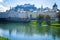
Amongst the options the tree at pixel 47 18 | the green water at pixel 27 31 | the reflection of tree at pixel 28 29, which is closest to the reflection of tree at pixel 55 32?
the green water at pixel 27 31

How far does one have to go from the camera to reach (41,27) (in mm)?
7484

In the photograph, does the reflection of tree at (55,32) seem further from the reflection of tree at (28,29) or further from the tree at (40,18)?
the reflection of tree at (28,29)

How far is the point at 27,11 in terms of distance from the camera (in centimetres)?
740

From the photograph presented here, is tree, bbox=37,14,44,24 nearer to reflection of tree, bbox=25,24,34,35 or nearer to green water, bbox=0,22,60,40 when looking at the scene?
green water, bbox=0,22,60,40

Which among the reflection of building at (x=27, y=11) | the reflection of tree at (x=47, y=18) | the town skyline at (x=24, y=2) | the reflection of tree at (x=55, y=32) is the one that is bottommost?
the reflection of tree at (x=55, y=32)

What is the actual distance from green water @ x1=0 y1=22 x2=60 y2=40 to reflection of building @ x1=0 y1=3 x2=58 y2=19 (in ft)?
0.97

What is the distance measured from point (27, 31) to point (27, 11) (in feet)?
A: 2.22

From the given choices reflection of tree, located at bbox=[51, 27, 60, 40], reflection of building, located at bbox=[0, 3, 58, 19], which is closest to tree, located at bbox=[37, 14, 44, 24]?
reflection of building, located at bbox=[0, 3, 58, 19]

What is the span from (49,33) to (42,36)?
30cm

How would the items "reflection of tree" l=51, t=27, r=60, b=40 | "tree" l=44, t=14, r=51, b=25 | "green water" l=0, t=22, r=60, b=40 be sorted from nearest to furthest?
1. "green water" l=0, t=22, r=60, b=40
2. "tree" l=44, t=14, r=51, b=25
3. "reflection of tree" l=51, t=27, r=60, b=40

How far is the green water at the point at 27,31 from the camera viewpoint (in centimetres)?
718

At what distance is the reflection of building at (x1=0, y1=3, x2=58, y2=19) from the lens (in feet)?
24.0

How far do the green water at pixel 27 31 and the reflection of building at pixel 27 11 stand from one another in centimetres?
30

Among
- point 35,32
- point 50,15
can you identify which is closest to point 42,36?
point 35,32
